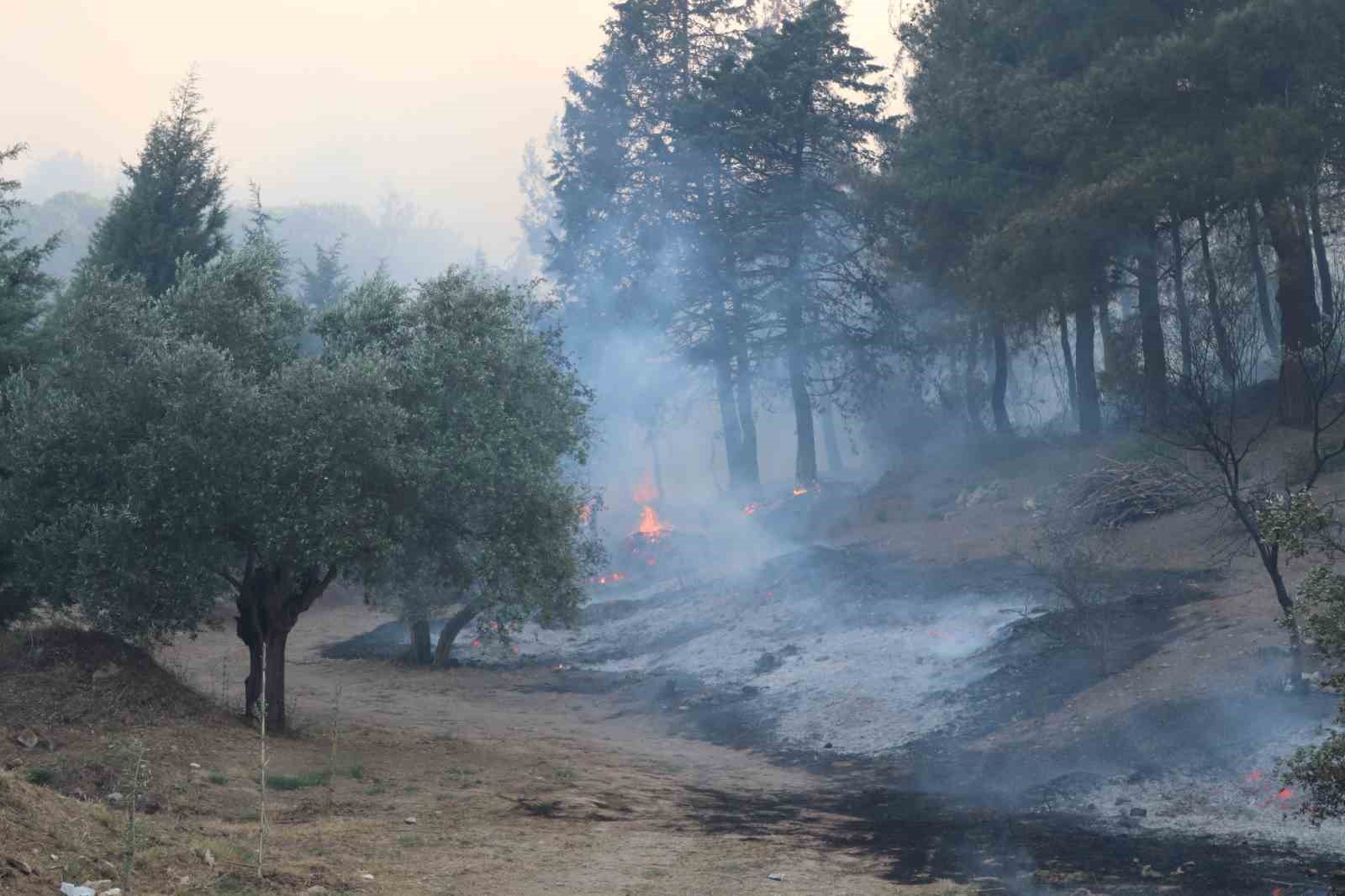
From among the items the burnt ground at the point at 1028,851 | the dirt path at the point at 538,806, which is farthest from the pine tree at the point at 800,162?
the burnt ground at the point at 1028,851

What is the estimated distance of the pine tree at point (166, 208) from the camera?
109 feet

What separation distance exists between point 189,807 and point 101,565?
441cm

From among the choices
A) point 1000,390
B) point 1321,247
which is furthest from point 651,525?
point 1321,247

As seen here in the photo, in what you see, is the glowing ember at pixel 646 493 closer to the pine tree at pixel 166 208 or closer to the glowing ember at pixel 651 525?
the glowing ember at pixel 651 525

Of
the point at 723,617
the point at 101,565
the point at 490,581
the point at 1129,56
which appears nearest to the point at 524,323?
the point at 490,581

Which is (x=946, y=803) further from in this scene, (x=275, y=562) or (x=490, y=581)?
(x=275, y=562)

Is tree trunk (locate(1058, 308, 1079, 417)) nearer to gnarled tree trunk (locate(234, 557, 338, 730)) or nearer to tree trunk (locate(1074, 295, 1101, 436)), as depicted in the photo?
tree trunk (locate(1074, 295, 1101, 436))

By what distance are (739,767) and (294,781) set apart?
7.34 metres

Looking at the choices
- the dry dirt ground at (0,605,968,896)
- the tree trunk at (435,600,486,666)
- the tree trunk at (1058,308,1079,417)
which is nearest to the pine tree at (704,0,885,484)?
the tree trunk at (1058,308,1079,417)

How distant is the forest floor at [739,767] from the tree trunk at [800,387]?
58.6ft

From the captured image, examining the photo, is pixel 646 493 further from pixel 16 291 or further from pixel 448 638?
pixel 16 291

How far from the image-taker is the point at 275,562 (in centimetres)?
1714

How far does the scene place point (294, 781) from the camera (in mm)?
15070

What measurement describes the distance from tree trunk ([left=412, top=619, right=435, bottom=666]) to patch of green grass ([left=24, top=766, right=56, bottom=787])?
16443 mm
